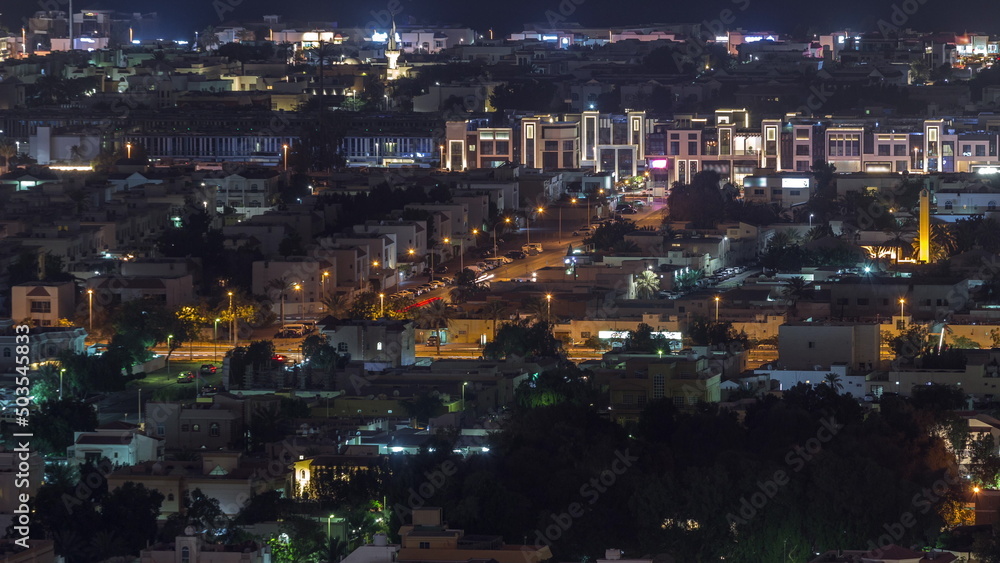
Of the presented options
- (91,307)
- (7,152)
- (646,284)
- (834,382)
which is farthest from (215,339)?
(7,152)

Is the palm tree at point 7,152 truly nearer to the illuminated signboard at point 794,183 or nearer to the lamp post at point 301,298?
the illuminated signboard at point 794,183

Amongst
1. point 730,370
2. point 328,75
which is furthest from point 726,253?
point 328,75

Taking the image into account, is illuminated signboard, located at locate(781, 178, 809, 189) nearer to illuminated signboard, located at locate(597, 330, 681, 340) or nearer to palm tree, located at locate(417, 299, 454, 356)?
palm tree, located at locate(417, 299, 454, 356)

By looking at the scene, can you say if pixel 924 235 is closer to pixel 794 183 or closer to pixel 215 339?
pixel 794 183

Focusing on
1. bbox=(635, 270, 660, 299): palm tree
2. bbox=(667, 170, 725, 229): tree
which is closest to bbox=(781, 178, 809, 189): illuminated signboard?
bbox=(667, 170, 725, 229): tree

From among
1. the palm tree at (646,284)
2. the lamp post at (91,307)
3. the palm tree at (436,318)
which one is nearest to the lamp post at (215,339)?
the lamp post at (91,307)

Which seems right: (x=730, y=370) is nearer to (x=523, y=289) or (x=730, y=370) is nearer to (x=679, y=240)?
(x=523, y=289)
